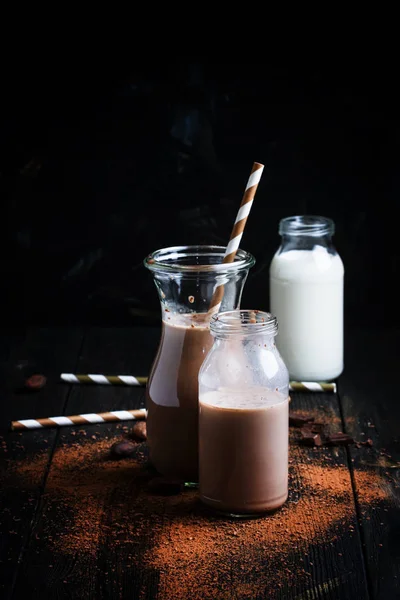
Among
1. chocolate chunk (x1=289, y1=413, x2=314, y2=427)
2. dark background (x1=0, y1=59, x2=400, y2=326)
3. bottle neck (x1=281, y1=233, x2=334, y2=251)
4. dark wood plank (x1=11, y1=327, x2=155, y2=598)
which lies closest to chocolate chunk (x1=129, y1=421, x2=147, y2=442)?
dark wood plank (x1=11, y1=327, x2=155, y2=598)

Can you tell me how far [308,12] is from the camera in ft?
6.72

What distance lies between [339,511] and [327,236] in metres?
0.72

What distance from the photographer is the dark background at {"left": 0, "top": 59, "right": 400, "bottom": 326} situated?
2.12 meters

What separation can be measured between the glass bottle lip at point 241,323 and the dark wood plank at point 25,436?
38 centimetres

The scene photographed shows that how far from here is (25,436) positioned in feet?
5.37

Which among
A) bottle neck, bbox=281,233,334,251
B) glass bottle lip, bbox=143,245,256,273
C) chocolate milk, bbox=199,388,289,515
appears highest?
glass bottle lip, bbox=143,245,256,273

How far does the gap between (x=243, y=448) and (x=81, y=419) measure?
48 centimetres

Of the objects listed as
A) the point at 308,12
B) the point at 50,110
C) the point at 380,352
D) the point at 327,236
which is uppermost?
the point at 308,12

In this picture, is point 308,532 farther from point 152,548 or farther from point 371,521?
point 152,548

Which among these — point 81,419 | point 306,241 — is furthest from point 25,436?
point 306,241

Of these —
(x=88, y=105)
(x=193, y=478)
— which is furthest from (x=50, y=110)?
(x=193, y=478)

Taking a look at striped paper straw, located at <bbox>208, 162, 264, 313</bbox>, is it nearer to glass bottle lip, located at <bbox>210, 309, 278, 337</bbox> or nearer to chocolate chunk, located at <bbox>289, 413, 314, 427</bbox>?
glass bottle lip, located at <bbox>210, 309, 278, 337</bbox>

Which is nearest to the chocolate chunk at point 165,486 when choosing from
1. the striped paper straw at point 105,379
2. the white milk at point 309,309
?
the striped paper straw at point 105,379

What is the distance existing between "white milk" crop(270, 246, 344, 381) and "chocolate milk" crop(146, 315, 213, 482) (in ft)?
1.82
